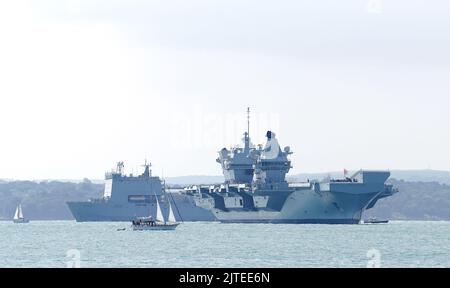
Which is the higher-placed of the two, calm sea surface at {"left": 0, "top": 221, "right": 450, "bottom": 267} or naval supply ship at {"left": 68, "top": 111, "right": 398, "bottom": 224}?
naval supply ship at {"left": 68, "top": 111, "right": 398, "bottom": 224}

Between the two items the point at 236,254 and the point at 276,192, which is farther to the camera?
the point at 276,192

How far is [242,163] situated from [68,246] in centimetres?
8592

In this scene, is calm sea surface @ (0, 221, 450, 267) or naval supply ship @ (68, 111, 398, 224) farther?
naval supply ship @ (68, 111, 398, 224)

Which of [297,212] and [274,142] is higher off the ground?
[274,142]

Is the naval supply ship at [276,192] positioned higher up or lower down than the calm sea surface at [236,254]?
higher up

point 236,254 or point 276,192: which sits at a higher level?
point 276,192

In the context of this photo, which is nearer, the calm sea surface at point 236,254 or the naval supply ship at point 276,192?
the calm sea surface at point 236,254
